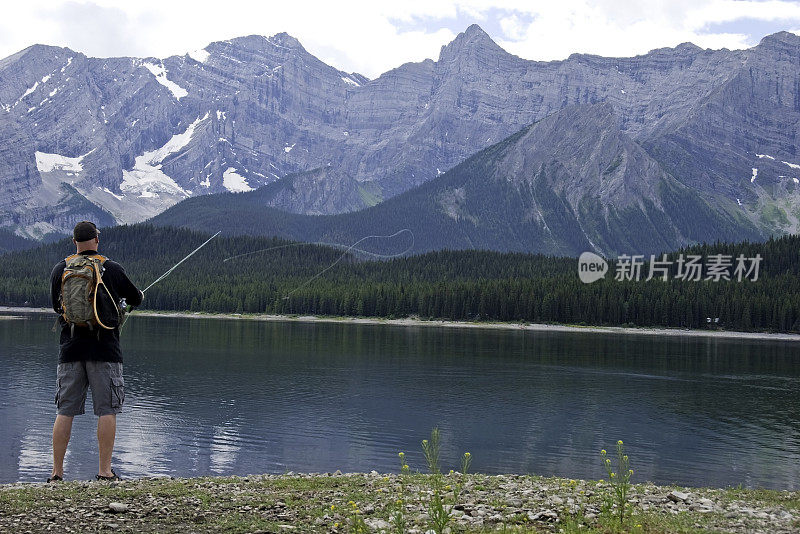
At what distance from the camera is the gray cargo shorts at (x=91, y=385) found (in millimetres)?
16016

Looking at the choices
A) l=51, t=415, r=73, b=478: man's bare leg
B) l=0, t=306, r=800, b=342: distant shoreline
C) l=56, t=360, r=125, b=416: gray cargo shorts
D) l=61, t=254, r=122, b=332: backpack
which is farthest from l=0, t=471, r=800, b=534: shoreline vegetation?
l=0, t=306, r=800, b=342: distant shoreline

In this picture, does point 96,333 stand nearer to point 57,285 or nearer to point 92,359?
point 92,359

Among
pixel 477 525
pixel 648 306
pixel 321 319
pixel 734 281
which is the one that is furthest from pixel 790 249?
pixel 477 525

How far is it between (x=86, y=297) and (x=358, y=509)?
654cm

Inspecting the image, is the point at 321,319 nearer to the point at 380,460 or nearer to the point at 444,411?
the point at 444,411

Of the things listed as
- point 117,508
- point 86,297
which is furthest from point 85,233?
point 117,508

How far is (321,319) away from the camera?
173625 millimetres

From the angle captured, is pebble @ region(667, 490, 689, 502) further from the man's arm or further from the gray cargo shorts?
the man's arm

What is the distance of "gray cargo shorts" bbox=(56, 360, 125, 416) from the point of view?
16.0 m

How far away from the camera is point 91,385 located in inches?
635

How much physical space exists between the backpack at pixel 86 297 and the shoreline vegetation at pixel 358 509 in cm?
325

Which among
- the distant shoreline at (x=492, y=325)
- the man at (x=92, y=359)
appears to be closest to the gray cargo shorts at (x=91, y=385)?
the man at (x=92, y=359)

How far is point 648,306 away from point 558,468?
133806 mm

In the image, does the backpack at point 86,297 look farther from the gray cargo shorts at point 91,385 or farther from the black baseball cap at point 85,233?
the gray cargo shorts at point 91,385
